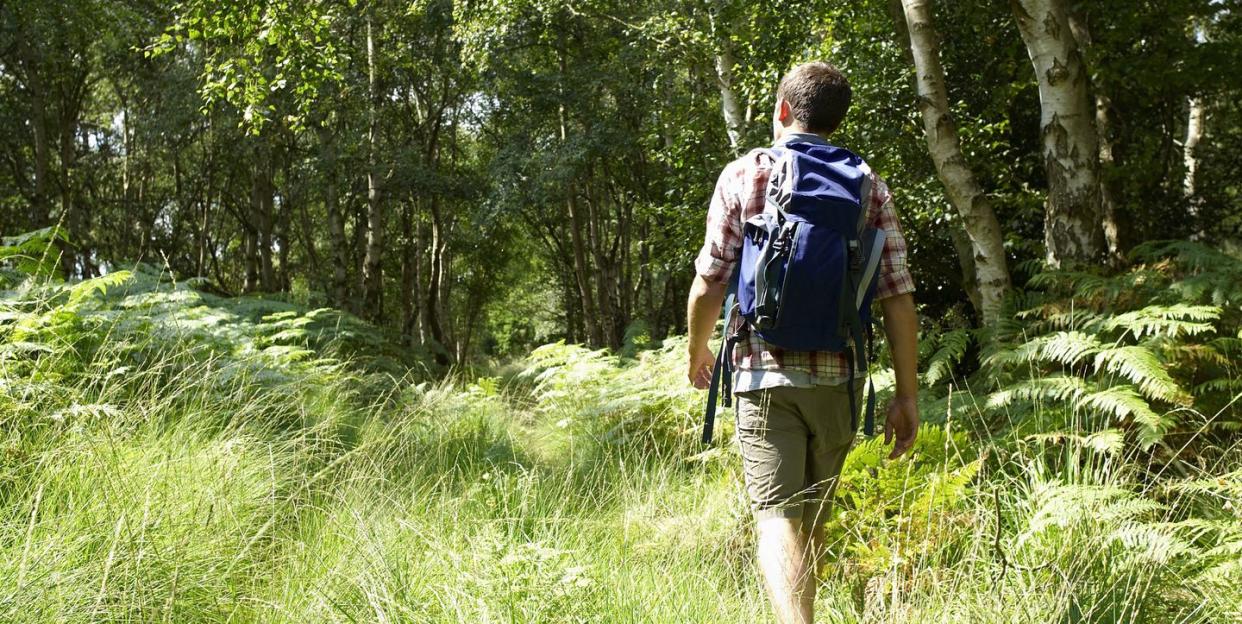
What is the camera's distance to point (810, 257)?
100 inches

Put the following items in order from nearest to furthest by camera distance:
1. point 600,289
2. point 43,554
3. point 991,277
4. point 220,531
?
point 43,554 < point 220,531 < point 991,277 < point 600,289

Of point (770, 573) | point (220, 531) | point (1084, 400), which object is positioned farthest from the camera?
point (1084, 400)

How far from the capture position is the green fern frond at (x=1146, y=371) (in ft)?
12.6

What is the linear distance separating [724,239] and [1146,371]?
2388 mm

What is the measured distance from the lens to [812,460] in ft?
9.47

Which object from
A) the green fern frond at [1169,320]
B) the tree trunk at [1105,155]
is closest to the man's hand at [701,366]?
the green fern frond at [1169,320]

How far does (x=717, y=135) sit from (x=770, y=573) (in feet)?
37.4

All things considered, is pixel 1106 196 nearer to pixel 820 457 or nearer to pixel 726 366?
pixel 820 457

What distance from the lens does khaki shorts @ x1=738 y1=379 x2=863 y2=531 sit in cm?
276

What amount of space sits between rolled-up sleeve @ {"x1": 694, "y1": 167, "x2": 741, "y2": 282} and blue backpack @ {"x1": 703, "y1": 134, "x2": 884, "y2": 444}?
68 mm

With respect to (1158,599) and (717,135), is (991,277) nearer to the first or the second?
(1158,599)

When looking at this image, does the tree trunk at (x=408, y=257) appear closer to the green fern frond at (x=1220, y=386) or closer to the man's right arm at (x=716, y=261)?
the green fern frond at (x=1220, y=386)

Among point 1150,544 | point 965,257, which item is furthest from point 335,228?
→ point 1150,544

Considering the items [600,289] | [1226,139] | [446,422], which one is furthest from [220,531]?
[600,289]
